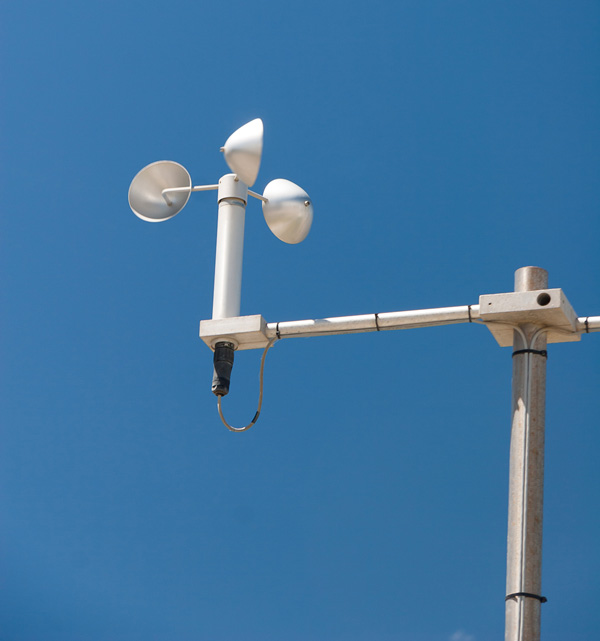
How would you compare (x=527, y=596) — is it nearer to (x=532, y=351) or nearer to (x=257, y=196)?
(x=532, y=351)

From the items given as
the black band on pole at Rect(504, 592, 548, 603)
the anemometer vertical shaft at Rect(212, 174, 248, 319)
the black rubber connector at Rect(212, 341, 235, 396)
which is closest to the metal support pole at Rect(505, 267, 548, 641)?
the black band on pole at Rect(504, 592, 548, 603)

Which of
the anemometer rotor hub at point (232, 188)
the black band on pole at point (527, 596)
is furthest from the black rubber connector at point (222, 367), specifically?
the black band on pole at point (527, 596)

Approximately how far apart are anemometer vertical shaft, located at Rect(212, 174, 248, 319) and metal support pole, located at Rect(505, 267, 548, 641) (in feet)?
7.06

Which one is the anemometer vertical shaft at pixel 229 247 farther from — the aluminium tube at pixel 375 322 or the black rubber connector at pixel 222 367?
the aluminium tube at pixel 375 322

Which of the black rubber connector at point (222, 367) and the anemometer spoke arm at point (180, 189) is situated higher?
the anemometer spoke arm at point (180, 189)

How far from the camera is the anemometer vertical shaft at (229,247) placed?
8406 millimetres

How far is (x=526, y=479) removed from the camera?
6926 mm

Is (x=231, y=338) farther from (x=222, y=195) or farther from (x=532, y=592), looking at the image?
(x=532, y=592)

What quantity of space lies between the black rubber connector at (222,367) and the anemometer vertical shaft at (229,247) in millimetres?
308

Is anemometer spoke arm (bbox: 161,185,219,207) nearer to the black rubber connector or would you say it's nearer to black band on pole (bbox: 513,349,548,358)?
the black rubber connector

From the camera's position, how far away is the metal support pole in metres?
6.64

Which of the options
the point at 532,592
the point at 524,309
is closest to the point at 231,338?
the point at 524,309

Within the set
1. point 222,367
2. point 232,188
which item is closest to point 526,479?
point 222,367

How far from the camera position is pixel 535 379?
23.5 ft
